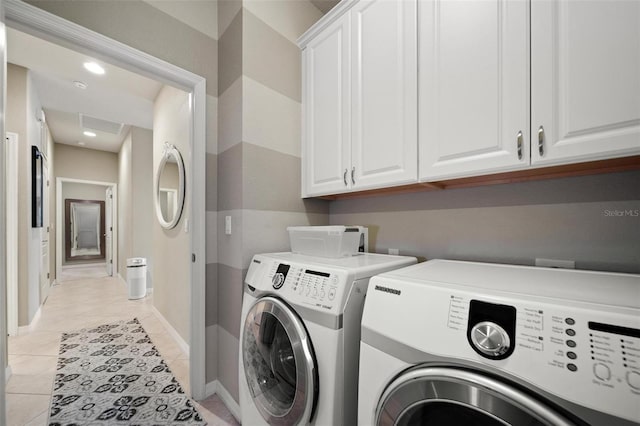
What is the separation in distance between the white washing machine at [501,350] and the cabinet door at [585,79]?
0.44m

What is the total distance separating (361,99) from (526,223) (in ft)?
3.33

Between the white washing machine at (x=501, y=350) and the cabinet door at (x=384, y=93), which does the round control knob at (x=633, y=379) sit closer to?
the white washing machine at (x=501, y=350)

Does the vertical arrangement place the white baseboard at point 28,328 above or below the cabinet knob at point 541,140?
below

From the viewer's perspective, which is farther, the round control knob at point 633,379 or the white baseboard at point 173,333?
the white baseboard at point 173,333

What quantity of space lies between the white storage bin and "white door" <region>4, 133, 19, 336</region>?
301cm

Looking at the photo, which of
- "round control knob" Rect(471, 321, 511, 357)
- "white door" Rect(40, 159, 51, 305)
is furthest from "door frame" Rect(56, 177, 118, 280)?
"round control knob" Rect(471, 321, 511, 357)

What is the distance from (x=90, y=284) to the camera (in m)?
4.99

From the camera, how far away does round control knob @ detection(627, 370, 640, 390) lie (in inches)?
18.7

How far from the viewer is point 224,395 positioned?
5.57 feet

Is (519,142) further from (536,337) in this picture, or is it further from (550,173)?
(536,337)

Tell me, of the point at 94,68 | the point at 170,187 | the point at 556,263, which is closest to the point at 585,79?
the point at 556,263

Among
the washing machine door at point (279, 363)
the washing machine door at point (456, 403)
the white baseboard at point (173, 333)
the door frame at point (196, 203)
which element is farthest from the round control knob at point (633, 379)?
the white baseboard at point (173, 333)

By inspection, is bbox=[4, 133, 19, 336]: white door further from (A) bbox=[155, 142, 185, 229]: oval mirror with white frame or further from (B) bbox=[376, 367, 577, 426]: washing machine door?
(B) bbox=[376, 367, 577, 426]: washing machine door

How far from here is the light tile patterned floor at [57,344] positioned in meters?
1.62
